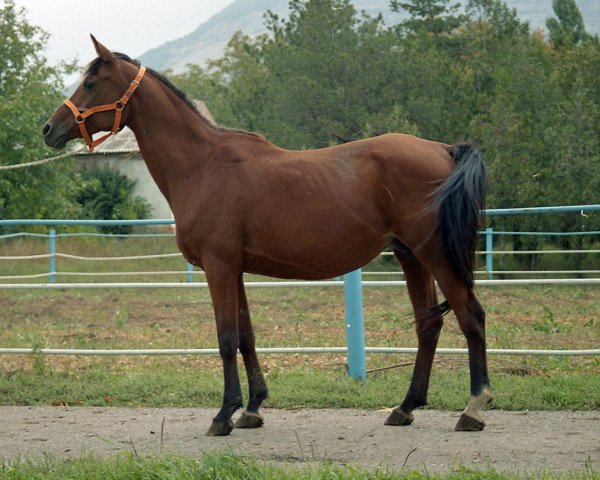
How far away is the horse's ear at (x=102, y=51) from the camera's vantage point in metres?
6.16

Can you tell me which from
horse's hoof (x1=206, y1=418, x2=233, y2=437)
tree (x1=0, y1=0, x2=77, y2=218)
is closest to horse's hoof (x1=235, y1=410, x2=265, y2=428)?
horse's hoof (x1=206, y1=418, x2=233, y2=437)

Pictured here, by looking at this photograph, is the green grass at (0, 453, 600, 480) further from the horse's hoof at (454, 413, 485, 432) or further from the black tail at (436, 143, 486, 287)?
the black tail at (436, 143, 486, 287)

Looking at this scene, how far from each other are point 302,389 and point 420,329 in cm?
121

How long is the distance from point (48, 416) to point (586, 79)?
67.1 ft

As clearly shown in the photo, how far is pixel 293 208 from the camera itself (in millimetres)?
5941

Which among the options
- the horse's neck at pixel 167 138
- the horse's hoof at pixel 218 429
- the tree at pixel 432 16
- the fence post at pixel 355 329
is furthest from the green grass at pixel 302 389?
the tree at pixel 432 16

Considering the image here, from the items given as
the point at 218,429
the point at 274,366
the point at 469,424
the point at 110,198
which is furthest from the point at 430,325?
the point at 110,198

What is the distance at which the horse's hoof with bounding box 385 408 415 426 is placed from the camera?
5961mm

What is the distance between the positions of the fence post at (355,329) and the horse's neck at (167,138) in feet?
5.80

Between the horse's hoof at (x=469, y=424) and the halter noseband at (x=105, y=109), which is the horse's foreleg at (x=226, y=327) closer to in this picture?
the halter noseband at (x=105, y=109)

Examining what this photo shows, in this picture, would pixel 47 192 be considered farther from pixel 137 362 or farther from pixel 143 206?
pixel 137 362

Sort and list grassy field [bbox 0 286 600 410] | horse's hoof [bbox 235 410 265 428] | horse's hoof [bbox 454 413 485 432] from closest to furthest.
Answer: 1. horse's hoof [bbox 454 413 485 432]
2. horse's hoof [bbox 235 410 265 428]
3. grassy field [bbox 0 286 600 410]

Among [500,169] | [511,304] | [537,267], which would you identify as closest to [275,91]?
[500,169]

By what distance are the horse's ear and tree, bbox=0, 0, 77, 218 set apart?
18.2m
